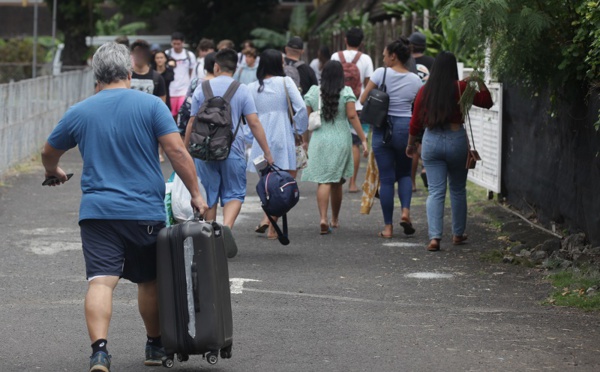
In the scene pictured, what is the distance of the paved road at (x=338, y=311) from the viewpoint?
6.45 m

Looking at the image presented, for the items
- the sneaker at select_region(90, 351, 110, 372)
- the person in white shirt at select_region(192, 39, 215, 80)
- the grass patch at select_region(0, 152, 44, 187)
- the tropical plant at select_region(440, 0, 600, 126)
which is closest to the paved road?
the sneaker at select_region(90, 351, 110, 372)

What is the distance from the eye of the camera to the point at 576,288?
8.48m

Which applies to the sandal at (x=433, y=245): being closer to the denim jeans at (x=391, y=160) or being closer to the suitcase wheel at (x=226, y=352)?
the denim jeans at (x=391, y=160)

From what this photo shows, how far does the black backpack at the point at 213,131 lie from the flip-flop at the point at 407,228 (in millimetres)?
2437

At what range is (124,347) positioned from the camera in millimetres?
6738

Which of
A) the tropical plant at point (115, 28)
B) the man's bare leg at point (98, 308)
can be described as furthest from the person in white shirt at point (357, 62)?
the tropical plant at point (115, 28)

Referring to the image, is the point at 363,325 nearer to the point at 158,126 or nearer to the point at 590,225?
the point at 158,126

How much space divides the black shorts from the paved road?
604 millimetres

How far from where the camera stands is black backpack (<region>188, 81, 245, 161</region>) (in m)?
9.45

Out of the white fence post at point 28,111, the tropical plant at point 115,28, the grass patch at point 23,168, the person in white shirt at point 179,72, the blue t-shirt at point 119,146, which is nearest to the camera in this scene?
the blue t-shirt at point 119,146

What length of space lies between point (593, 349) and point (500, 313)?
3.76 ft

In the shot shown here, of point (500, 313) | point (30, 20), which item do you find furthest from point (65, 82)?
point (30, 20)

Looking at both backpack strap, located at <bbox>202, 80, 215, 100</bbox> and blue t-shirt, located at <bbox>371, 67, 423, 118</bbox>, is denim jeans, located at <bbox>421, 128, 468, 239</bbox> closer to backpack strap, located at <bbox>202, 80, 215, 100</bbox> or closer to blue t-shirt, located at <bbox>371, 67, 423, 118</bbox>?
blue t-shirt, located at <bbox>371, 67, 423, 118</bbox>

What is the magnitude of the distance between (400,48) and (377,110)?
0.62m
